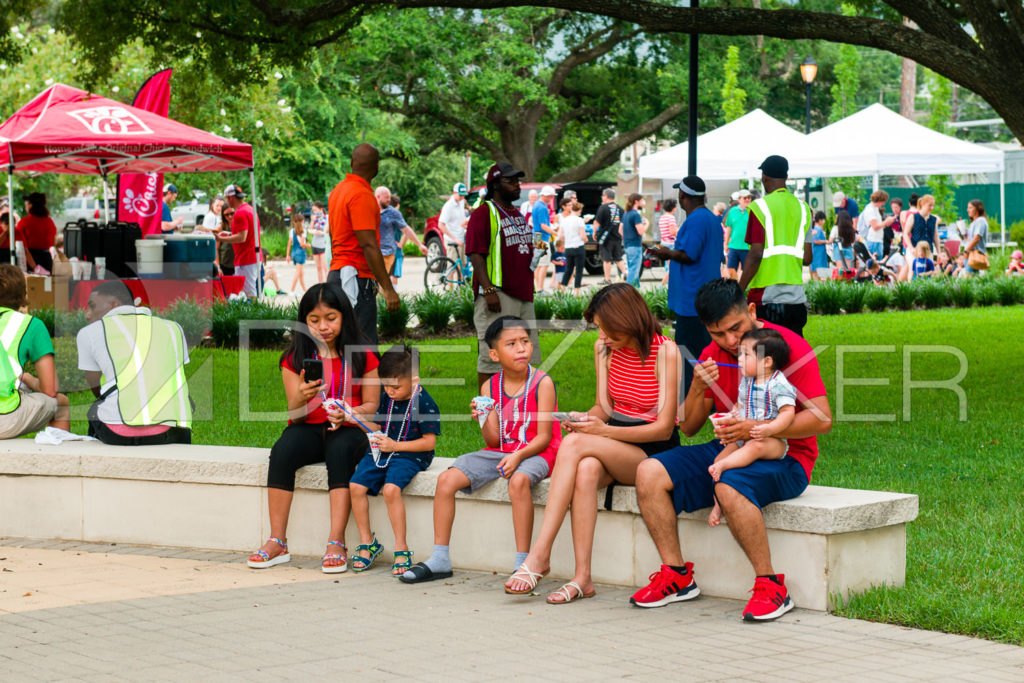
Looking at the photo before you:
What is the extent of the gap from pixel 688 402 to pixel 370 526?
6.04 ft

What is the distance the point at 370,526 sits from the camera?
664cm

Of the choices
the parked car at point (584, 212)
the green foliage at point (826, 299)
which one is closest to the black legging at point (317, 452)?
the green foliage at point (826, 299)

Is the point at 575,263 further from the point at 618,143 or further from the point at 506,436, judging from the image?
the point at 618,143

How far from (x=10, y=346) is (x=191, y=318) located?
784 cm

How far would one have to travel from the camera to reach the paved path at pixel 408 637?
15.4 feet

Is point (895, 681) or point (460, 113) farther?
point (460, 113)

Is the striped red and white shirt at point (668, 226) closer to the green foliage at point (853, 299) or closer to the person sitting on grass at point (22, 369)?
the green foliage at point (853, 299)

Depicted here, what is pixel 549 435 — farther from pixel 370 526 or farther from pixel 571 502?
pixel 370 526

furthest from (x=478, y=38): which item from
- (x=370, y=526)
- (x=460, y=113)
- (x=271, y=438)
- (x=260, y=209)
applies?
(x=370, y=526)

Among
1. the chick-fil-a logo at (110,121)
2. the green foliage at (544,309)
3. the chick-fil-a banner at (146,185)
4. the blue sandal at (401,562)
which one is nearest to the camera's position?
the blue sandal at (401,562)

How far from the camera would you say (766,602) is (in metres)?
5.36

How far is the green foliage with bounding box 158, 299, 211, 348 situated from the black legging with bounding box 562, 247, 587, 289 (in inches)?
328

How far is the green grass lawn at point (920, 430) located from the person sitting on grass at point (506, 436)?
128cm

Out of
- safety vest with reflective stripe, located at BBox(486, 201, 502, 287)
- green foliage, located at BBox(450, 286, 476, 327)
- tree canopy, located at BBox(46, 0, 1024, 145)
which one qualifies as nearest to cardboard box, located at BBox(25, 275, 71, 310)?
green foliage, located at BBox(450, 286, 476, 327)
